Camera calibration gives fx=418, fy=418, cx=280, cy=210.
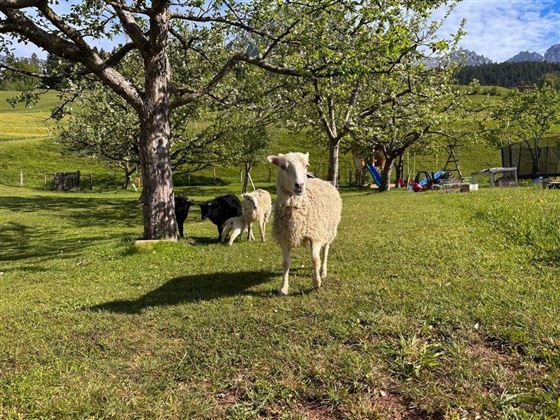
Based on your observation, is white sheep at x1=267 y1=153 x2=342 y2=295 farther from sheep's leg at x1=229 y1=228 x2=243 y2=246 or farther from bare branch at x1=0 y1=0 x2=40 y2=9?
bare branch at x1=0 y1=0 x2=40 y2=9

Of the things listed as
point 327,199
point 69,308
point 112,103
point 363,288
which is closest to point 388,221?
point 327,199

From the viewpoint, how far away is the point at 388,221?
12.6 metres

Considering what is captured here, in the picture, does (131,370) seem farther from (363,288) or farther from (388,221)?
(388,221)

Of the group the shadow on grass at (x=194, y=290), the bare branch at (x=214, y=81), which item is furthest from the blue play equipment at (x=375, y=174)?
the shadow on grass at (x=194, y=290)

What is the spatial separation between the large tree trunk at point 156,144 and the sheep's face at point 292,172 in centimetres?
526

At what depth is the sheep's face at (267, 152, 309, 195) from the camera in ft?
19.4

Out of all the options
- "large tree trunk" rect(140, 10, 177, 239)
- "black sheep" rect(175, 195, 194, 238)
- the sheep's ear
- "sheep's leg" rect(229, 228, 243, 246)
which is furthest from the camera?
"black sheep" rect(175, 195, 194, 238)

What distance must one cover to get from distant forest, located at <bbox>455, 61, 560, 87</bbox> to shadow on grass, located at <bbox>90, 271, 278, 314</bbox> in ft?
574

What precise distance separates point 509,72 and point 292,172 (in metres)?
202

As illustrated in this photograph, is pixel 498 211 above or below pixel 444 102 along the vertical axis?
below

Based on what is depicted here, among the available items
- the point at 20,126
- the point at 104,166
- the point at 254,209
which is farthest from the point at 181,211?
the point at 20,126

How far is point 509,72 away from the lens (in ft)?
573

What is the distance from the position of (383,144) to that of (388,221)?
18897 millimetres

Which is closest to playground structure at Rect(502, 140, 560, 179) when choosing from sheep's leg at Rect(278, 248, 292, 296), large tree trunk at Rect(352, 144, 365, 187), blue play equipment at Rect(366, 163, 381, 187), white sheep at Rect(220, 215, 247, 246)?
blue play equipment at Rect(366, 163, 381, 187)
